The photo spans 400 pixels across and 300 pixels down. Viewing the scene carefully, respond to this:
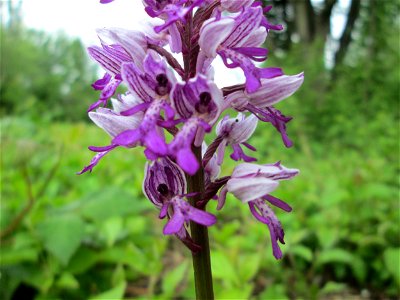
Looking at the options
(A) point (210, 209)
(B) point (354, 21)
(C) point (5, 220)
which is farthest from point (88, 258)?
(B) point (354, 21)

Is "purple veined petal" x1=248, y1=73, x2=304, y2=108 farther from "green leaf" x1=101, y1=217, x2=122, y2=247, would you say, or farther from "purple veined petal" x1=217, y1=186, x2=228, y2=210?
"green leaf" x1=101, y1=217, x2=122, y2=247

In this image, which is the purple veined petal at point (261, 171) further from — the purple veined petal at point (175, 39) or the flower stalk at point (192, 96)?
the purple veined petal at point (175, 39)

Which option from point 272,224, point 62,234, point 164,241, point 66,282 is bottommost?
point 164,241

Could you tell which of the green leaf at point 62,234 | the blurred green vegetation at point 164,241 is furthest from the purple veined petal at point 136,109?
the green leaf at point 62,234

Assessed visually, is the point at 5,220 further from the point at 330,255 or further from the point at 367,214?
the point at 367,214

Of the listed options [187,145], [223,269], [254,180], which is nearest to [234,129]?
[254,180]

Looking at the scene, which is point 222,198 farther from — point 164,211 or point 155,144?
point 155,144

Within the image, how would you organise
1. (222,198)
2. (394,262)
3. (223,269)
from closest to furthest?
(222,198) → (223,269) → (394,262)
